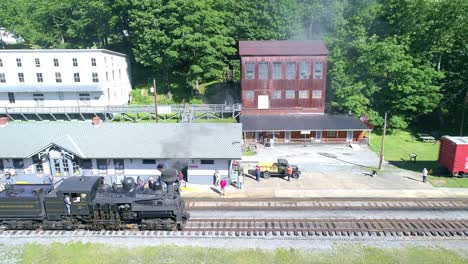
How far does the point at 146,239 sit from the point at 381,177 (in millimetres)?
21645

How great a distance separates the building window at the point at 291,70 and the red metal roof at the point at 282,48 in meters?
1.36

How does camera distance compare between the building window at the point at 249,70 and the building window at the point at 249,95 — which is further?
the building window at the point at 249,95

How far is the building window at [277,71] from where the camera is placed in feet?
147

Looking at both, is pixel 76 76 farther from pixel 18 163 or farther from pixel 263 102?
pixel 263 102

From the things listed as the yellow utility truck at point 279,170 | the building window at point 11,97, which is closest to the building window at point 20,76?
the building window at point 11,97

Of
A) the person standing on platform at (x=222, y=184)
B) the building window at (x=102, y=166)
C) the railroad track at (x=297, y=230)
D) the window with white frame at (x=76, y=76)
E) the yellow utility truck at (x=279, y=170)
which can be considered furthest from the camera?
the window with white frame at (x=76, y=76)

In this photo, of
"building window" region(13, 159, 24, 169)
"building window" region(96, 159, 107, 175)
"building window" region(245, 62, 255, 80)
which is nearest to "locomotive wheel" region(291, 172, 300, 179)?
"building window" region(96, 159, 107, 175)

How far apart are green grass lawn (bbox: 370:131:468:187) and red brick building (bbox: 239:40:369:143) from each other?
→ 12.1 ft

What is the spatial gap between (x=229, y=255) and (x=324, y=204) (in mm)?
9451

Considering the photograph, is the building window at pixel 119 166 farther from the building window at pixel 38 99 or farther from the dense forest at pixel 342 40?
the building window at pixel 38 99

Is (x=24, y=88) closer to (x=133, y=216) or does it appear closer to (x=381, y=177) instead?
(x=133, y=216)

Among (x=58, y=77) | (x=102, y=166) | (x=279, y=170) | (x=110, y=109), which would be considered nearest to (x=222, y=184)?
(x=279, y=170)

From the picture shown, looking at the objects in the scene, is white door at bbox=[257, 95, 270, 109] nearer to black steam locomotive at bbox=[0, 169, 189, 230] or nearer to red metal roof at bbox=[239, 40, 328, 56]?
red metal roof at bbox=[239, 40, 328, 56]

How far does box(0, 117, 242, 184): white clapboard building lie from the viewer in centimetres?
2797
